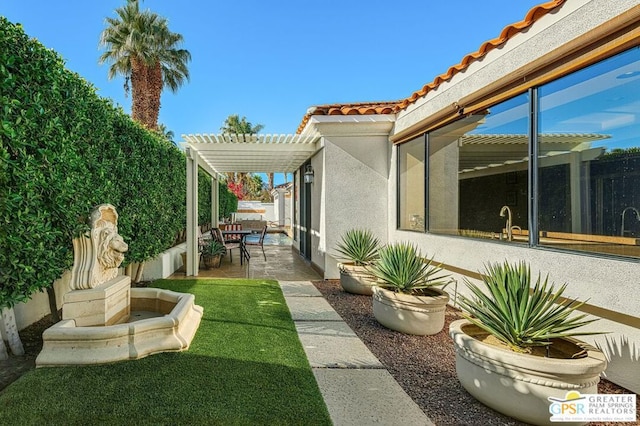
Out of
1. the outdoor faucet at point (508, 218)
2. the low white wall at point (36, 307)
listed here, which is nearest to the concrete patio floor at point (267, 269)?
the low white wall at point (36, 307)

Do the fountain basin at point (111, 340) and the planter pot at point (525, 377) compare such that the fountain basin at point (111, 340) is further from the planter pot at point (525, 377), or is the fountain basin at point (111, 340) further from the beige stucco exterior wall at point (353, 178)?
the beige stucco exterior wall at point (353, 178)

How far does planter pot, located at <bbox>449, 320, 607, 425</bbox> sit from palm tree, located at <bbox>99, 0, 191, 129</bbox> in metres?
18.1

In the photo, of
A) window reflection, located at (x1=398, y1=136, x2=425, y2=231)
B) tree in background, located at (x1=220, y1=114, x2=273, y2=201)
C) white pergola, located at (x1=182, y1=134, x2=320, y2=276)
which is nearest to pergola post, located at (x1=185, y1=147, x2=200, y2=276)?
white pergola, located at (x1=182, y1=134, x2=320, y2=276)

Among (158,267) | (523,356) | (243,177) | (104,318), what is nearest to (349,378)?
(523,356)

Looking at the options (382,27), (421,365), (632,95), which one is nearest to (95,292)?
(421,365)

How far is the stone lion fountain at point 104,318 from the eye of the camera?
3.54 metres

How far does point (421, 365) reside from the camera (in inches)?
153

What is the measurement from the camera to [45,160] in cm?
372

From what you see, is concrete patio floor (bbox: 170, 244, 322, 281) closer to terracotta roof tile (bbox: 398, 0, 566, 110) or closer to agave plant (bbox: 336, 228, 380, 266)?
agave plant (bbox: 336, 228, 380, 266)

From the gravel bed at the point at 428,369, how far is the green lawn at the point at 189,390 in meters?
0.94

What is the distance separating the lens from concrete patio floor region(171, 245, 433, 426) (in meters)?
2.86

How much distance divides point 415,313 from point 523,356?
2.13 m

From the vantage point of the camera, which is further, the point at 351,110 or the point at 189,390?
the point at 351,110

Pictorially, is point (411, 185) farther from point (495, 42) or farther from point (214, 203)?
point (214, 203)
